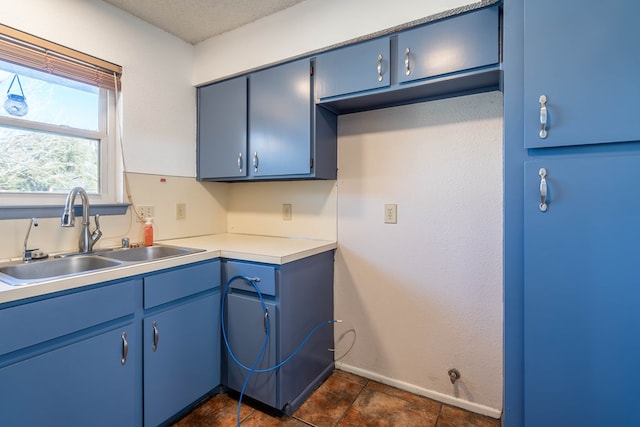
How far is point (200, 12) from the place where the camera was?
1.95 meters

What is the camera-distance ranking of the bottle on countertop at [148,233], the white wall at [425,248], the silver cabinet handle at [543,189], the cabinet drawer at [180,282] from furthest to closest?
the bottle on countertop at [148,233]
the white wall at [425,248]
the cabinet drawer at [180,282]
the silver cabinet handle at [543,189]

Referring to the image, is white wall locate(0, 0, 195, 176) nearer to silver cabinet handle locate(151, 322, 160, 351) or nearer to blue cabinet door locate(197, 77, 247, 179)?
blue cabinet door locate(197, 77, 247, 179)

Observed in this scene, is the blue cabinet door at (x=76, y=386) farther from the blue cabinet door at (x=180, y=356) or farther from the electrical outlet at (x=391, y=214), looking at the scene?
the electrical outlet at (x=391, y=214)

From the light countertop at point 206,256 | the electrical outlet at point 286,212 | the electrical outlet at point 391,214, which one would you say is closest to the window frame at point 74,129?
the light countertop at point 206,256

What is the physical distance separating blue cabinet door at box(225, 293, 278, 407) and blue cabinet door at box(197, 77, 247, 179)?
92cm

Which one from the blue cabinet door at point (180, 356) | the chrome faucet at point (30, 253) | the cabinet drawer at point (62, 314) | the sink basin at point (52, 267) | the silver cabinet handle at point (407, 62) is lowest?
the blue cabinet door at point (180, 356)

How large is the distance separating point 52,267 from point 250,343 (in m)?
1.05

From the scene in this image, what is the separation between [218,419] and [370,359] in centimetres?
96

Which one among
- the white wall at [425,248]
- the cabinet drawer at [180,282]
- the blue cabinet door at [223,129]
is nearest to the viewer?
the cabinet drawer at [180,282]

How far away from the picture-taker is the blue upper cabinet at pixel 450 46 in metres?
1.38

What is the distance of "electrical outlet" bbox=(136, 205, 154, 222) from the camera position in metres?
2.04

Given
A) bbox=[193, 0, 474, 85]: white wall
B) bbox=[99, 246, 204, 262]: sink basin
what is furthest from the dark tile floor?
bbox=[193, 0, 474, 85]: white wall

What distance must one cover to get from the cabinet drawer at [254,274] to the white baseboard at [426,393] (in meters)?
0.92

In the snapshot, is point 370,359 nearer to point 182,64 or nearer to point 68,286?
point 68,286
